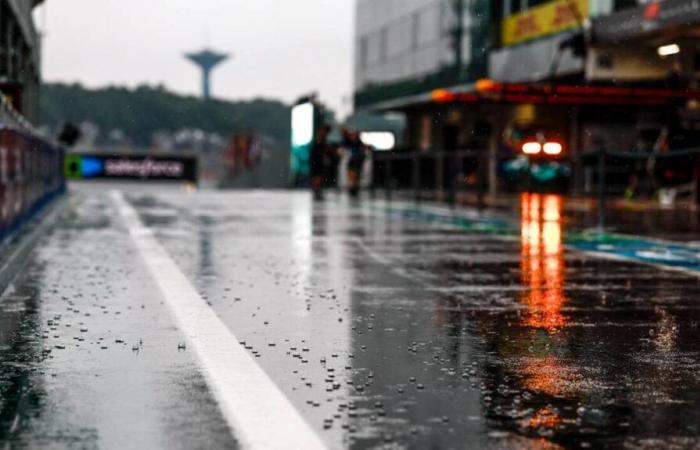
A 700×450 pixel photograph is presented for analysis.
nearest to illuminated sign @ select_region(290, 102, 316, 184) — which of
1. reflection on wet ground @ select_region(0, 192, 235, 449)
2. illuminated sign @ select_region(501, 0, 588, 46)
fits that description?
illuminated sign @ select_region(501, 0, 588, 46)

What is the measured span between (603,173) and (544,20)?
20.9 metres

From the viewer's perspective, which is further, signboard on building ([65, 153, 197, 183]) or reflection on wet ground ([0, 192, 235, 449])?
signboard on building ([65, 153, 197, 183])

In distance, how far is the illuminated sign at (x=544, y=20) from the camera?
38781 millimetres

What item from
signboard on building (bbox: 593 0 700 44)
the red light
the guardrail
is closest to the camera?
the guardrail

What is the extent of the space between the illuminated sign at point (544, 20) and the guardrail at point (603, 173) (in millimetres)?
3837

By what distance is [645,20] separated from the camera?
31750 millimetres

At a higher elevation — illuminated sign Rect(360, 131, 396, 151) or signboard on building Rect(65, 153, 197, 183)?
illuminated sign Rect(360, 131, 396, 151)

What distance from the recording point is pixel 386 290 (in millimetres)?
11812

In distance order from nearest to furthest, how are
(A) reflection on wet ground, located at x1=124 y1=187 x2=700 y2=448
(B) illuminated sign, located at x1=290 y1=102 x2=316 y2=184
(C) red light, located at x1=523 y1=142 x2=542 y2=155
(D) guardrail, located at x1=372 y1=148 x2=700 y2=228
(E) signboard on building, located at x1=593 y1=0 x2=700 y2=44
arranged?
(A) reflection on wet ground, located at x1=124 y1=187 x2=700 y2=448 < (D) guardrail, located at x1=372 y1=148 x2=700 y2=228 < (C) red light, located at x1=523 y1=142 x2=542 y2=155 < (E) signboard on building, located at x1=593 y1=0 x2=700 y2=44 < (B) illuminated sign, located at x1=290 y1=102 x2=316 y2=184

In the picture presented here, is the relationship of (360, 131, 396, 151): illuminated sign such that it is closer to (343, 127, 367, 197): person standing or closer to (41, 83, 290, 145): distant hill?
(343, 127, 367, 197): person standing

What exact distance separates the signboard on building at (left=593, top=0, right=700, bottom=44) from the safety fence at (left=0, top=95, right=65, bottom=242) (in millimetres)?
13155

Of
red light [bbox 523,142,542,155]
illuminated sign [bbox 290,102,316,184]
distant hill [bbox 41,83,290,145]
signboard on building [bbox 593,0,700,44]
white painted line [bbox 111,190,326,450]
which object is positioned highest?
distant hill [bbox 41,83,290,145]

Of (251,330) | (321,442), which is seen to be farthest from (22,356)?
(321,442)

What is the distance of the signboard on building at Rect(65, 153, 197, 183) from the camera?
236ft
